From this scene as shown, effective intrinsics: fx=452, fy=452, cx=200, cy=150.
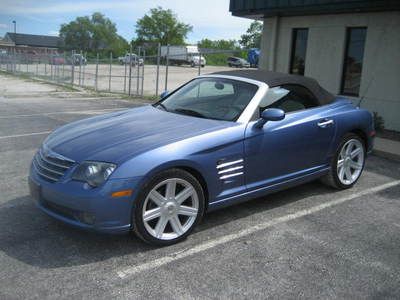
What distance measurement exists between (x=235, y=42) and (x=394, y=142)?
330 feet

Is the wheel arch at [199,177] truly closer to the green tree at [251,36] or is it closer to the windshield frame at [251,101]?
the windshield frame at [251,101]

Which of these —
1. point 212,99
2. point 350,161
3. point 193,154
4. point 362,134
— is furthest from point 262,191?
point 362,134

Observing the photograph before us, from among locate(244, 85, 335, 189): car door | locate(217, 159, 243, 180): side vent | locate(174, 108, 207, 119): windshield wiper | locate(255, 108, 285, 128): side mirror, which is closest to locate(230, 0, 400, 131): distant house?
locate(244, 85, 335, 189): car door

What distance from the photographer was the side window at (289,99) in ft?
15.8

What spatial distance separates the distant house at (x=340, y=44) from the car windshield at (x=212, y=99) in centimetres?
541

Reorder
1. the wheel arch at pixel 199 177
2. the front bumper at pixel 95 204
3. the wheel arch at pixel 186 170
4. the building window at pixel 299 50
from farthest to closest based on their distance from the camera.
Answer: the building window at pixel 299 50 → the wheel arch at pixel 199 177 → the wheel arch at pixel 186 170 → the front bumper at pixel 95 204

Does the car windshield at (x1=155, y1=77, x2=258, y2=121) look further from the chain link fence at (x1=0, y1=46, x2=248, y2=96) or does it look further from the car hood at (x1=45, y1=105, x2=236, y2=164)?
the chain link fence at (x1=0, y1=46, x2=248, y2=96)

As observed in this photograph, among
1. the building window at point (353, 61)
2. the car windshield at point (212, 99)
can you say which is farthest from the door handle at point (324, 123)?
the building window at point (353, 61)

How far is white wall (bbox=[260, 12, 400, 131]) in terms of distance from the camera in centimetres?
977

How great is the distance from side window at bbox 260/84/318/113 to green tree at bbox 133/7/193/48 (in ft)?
319

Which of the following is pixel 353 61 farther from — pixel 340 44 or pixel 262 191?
pixel 262 191

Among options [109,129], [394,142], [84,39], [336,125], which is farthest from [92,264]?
Answer: [84,39]

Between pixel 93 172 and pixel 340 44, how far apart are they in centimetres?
871

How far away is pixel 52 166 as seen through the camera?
154 inches
